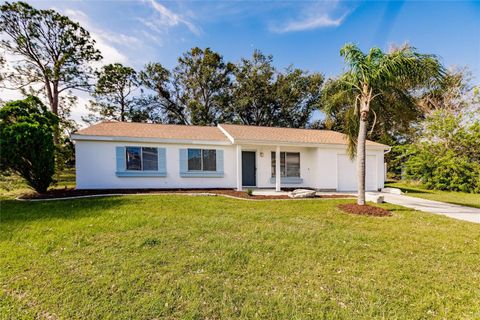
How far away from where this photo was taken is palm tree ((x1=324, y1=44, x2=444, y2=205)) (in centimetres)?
705

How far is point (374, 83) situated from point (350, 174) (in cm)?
698

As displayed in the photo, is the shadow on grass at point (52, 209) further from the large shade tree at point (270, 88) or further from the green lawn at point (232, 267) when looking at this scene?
the large shade tree at point (270, 88)

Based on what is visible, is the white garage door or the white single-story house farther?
the white garage door

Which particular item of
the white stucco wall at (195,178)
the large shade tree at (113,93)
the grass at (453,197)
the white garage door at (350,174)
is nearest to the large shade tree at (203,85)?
the large shade tree at (113,93)

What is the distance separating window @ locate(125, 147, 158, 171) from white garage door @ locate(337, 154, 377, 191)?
10.6m

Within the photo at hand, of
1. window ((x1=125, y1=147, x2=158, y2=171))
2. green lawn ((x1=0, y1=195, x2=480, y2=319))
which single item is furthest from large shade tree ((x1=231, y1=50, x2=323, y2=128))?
green lawn ((x1=0, y1=195, x2=480, y2=319))

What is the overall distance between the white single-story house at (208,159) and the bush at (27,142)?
1.17m

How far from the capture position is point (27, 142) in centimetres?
859

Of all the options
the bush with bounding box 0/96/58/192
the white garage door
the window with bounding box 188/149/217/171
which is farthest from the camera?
the white garage door

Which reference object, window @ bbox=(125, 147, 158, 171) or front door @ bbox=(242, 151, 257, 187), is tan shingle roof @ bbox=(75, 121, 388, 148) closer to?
window @ bbox=(125, 147, 158, 171)

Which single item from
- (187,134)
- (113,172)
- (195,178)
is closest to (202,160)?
(195,178)

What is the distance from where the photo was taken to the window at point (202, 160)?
1183cm

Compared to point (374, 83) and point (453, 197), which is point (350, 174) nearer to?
point (453, 197)

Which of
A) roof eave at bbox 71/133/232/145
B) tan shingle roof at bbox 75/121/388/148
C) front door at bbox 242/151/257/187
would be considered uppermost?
tan shingle roof at bbox 75/121/388/148
